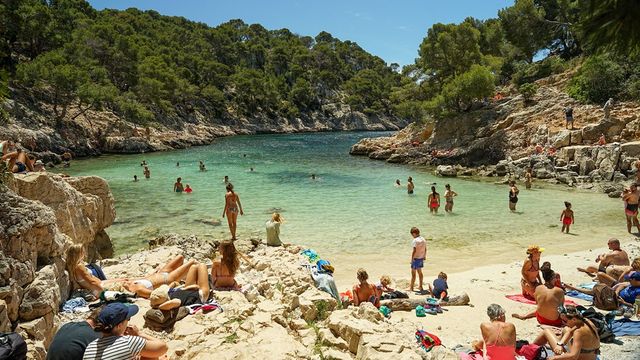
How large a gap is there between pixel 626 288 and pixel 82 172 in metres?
32.6

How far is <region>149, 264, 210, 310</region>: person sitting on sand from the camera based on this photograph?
6.11 m

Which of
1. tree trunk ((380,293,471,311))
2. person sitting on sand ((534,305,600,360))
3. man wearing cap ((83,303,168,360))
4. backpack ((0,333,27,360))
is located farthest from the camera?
tree trunk ((380,293,471,311))

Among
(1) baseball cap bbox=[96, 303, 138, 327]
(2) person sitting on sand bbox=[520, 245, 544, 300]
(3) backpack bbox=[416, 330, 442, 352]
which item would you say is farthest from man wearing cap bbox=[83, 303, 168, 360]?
(2) person sitting on sand bbox=[520, 245, 544, 300]

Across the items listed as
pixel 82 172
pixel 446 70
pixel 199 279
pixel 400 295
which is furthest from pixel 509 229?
pixel 446 70

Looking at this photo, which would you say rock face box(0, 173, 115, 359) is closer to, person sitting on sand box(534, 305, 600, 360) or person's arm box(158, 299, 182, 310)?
person's arm box(158, 299, 182, 310)

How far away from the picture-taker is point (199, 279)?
23.6ft

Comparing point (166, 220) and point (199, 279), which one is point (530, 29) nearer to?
point (166, 220)

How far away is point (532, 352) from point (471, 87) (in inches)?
1343

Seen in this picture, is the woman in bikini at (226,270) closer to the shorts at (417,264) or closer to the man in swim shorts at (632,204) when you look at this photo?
the shorts at (417,264)

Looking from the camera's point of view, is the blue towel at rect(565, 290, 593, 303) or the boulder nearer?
the blue towel at rect(565, 290, 593, 303)

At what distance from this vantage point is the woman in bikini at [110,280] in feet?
22.7

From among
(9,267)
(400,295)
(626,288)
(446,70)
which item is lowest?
(400,295)

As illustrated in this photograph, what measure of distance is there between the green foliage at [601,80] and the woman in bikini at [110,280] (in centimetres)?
3278

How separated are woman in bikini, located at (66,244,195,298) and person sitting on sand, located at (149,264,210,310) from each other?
584 mm
